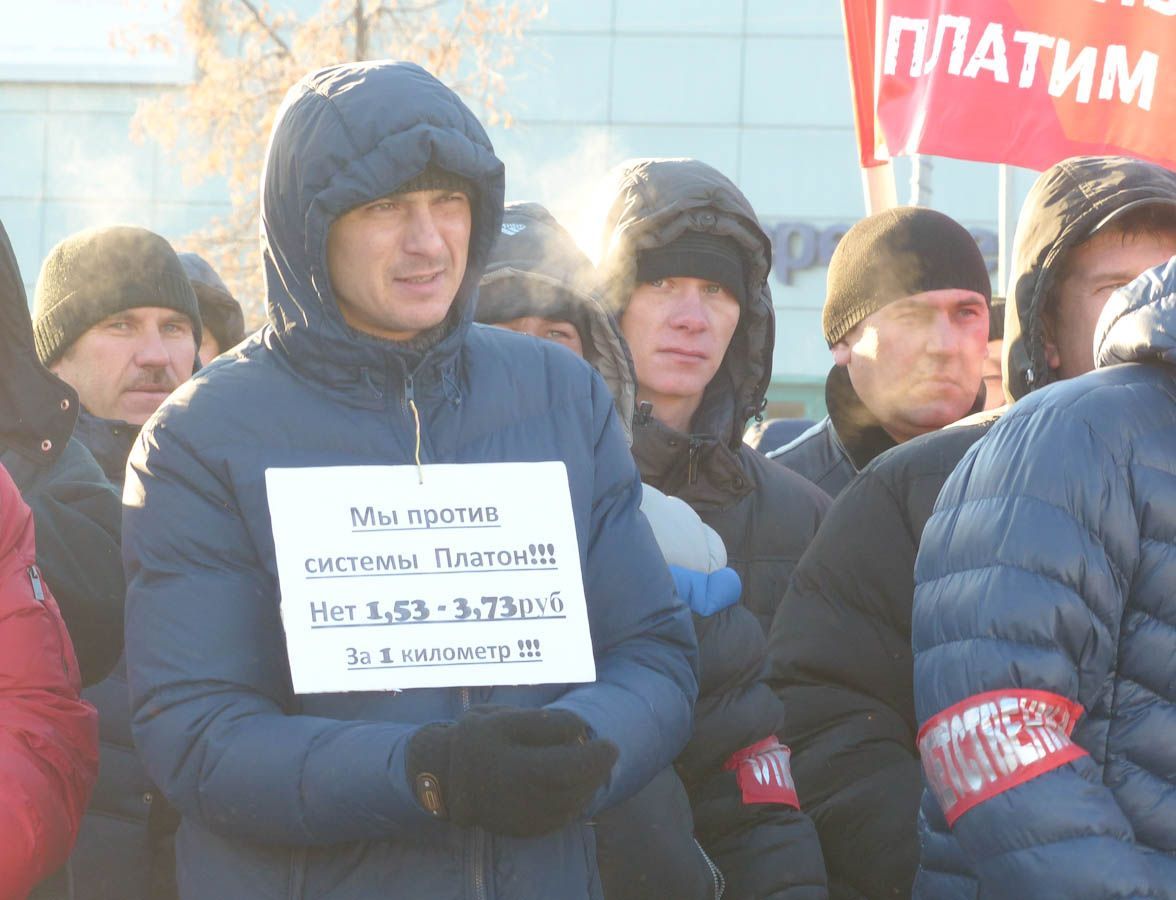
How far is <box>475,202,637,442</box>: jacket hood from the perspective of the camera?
383 cm

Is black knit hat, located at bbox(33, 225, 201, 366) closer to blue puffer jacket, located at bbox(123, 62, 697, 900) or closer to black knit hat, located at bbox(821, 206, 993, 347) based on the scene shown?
black knit hat, located at bbox(821, 206, 993, 347)

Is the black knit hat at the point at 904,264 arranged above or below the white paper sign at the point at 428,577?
above

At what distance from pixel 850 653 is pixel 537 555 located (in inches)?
31.2

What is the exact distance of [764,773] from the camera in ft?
10.4

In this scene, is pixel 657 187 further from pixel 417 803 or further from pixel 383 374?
pixel 417 803

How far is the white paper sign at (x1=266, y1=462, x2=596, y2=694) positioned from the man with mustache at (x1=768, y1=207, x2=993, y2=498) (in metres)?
1.90

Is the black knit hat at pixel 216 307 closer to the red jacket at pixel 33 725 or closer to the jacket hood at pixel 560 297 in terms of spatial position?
the jacket hood at pixel 560 297

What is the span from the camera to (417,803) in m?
2.35

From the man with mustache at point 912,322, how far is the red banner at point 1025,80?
37.0 inches

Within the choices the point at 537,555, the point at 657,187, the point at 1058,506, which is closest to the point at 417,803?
the point at 537,555

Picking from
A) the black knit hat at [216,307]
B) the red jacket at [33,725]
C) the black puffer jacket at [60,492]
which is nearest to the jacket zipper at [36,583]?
the red jacket at [33,725]

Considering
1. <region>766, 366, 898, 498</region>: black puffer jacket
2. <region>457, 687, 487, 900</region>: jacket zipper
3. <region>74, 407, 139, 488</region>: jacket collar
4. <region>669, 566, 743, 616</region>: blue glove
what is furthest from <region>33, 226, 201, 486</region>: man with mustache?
<region>457, 687, 487, 900</region>: jacket zipper

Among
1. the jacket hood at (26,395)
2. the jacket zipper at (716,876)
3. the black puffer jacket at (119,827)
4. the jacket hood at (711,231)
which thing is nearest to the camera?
the jacket zipper at (716,876)

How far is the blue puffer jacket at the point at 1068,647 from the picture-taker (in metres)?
2.33
